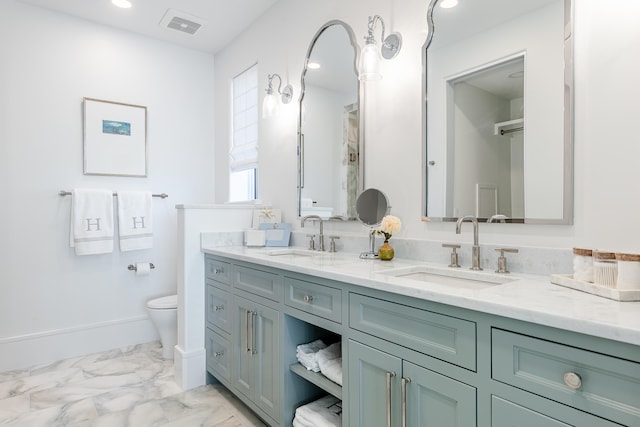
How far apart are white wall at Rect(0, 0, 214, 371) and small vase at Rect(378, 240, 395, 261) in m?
2.33

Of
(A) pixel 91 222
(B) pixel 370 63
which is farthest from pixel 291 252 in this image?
(A) pixel 91 222

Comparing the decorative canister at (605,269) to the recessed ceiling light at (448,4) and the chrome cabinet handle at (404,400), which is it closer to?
the chrome cabinet handle at (404,400)

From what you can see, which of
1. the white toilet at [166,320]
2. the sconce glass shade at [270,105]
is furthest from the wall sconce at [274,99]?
the white toilet at [166,320]

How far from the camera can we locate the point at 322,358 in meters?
1.61

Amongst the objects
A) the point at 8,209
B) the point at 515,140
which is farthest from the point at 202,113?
the point at 515,140

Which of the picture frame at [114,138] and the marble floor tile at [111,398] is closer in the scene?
the marble floor tile at [111,398]

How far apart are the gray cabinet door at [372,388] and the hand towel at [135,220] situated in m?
2.41

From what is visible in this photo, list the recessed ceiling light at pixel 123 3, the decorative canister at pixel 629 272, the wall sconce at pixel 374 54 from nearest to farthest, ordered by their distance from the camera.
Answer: the decorative canister at pixel 629 272 < the wall sconce at pixel 374 54 < the recessed ceiling light at pixel 123 3

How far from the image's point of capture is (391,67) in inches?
75.7

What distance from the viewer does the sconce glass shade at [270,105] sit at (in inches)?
106

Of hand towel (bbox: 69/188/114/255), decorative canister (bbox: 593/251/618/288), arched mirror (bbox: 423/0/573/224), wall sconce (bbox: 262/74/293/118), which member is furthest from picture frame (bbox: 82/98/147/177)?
decorative canister (bbox: 593/251/618/288)

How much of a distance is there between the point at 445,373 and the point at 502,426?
7.1 inches

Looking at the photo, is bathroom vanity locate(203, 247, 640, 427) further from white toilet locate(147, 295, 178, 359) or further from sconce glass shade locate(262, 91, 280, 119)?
sconce glass shade locate(262, 91, 280, 119)

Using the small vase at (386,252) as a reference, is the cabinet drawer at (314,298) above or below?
below
